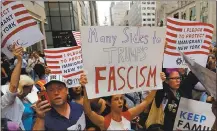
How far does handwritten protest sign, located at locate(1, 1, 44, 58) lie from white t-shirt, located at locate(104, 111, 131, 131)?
0.98 meters

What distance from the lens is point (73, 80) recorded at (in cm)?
268

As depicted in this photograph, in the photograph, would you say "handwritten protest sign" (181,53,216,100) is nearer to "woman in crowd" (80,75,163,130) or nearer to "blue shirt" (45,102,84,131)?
"woman in crowd" (80,75,163,130)

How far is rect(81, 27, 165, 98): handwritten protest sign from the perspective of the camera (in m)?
2.20

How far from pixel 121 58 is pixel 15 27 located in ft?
3.18

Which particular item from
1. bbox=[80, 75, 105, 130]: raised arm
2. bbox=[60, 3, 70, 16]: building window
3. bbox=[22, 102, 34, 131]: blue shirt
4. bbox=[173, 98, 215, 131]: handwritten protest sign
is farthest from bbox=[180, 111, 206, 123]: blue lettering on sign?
bbox=[60, 3, 70, 16]: building window

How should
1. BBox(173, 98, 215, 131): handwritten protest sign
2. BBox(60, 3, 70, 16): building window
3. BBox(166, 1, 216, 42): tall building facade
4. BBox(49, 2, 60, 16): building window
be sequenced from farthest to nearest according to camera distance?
BBox(60, 3, 70, 16): building window
BBox(49, 2, 60, 16): building window
BBox(166, 1, 216, 42): tall building facade
BBox(173, 98, 215, 131): handwritten protest sign

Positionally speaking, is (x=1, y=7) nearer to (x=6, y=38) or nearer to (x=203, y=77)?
(x=6, y=38)

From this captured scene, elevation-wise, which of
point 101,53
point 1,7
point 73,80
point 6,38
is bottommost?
point 73,80

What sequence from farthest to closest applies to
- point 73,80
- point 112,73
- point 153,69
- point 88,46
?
point 73,80
point 153,69
point 112,73
point 88,46

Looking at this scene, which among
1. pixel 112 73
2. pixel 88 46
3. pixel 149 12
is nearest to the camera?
pixel 88 46

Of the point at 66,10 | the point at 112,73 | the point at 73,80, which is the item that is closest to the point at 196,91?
the point at 112,73

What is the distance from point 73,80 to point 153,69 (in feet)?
2.63

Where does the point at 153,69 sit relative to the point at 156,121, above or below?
above

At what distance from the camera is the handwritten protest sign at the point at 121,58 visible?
220 centimetres
